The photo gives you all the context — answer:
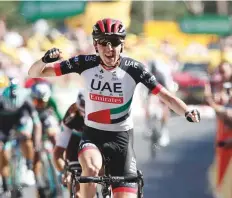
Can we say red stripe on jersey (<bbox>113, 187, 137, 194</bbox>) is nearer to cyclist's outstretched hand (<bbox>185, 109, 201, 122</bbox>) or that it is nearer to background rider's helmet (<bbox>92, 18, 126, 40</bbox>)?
A: cyclist's outstretched hand (<bbox>185, 109, 201, 122</bbox>)

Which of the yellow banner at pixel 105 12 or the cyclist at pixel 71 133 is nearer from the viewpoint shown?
the cyclist at pixel 71 133

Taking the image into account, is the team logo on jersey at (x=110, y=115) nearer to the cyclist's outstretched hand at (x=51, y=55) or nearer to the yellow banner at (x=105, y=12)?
the cyclist's outstretched hand at (x=51, y=55)

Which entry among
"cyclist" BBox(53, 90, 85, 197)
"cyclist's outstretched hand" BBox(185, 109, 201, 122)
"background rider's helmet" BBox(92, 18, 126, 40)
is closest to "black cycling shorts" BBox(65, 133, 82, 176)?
"cyclist" BBox(53, 90, 85, 197)

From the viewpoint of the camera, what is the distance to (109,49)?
7.63 m

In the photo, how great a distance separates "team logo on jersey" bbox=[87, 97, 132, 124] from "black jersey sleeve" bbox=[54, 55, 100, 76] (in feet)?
1.27

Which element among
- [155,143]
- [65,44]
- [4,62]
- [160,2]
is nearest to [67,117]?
[4,62]

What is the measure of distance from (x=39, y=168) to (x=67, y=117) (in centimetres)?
204

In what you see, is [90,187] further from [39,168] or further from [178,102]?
[39,168]

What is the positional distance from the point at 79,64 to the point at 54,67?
0.78ft

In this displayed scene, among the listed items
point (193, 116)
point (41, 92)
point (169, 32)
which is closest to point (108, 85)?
point (193, 116)

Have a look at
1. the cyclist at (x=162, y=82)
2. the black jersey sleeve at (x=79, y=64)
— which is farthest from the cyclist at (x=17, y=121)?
the cyclist at (x=162, y=82)

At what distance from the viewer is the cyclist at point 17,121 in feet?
35.9

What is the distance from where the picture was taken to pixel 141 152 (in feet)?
63.6

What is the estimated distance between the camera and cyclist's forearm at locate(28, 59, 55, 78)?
25.5ft
